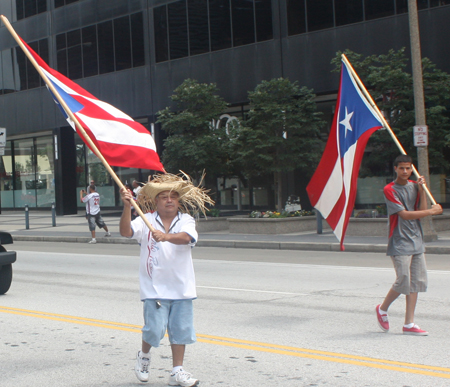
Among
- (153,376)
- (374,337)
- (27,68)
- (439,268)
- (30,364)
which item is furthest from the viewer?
(27,68)

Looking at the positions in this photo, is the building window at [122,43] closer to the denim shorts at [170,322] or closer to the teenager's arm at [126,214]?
the teenager's arm at [126,214]

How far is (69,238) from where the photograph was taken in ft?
73.5

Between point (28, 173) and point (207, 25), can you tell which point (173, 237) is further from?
point (28, 173)

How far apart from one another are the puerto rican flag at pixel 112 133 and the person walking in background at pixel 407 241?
250 centimetres

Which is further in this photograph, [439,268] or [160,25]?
[160,25]

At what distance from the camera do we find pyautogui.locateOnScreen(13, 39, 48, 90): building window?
37.7 metres

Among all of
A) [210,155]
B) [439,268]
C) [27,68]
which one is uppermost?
[27,68]

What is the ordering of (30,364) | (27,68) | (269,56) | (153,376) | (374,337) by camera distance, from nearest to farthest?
(153,376) → (30,364) → (374,337) → (269,56) → (27,68)

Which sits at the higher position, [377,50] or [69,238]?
[377,50]

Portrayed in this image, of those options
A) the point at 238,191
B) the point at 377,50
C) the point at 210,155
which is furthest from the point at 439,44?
the point at 238,191

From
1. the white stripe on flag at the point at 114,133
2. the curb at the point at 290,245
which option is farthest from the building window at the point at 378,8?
the white stripe on flag at the point at 114,133

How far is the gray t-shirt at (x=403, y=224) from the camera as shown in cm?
657

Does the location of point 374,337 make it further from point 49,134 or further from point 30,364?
point 49,134

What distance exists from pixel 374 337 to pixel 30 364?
3.41 metres
